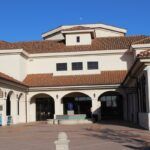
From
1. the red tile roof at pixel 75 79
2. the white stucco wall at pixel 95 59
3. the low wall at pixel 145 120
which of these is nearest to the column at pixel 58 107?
the red tile roof at pixel 75 79

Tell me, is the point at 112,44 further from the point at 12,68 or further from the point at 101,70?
the point at 12,68

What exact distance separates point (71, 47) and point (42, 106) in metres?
6.32

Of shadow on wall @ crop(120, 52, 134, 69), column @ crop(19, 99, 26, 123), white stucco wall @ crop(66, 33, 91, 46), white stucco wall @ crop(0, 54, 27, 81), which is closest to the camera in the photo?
column @ crop(19, 99, 26, 123)

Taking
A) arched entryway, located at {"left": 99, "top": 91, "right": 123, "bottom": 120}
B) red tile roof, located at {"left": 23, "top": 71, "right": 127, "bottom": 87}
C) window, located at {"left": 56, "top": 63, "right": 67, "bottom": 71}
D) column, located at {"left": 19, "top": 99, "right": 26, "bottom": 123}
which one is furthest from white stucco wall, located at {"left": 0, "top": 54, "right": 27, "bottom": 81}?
arched entryway, located at {"left": 99, "top": 91, "right": 123, "bottom": 120}

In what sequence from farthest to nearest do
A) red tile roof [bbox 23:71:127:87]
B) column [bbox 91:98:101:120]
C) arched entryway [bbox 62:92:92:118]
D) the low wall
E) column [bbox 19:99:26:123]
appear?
arched entryway [bbox 62:92:92:118] < column [bbox 19:99:26:123] < red tile roof [bbox 23:71:127:87] < column [bbox 91:98:101:120] < the low wall

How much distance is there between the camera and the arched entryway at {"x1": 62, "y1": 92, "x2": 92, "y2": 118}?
36.8 meters

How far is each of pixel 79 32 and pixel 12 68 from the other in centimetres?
777

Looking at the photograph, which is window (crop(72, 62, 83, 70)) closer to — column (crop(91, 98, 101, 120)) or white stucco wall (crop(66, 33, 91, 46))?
white stucco wall (crop(66, 33, 91, 46))

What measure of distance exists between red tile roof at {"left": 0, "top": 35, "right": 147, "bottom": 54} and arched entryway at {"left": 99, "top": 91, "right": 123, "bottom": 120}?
4481mm

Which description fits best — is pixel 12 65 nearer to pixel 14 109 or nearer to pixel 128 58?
pixel 14 109

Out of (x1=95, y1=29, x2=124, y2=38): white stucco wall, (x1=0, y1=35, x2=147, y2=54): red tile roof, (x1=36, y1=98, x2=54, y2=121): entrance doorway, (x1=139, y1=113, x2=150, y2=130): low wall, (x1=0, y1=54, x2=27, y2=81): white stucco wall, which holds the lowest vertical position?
(x1=139, y1=113, x2=150, y2=130): low wall

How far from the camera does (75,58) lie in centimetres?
3703

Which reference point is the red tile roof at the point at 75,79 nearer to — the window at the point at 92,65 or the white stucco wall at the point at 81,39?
the window at the point at 92,65

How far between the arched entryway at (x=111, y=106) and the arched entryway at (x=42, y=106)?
15.5 ft
